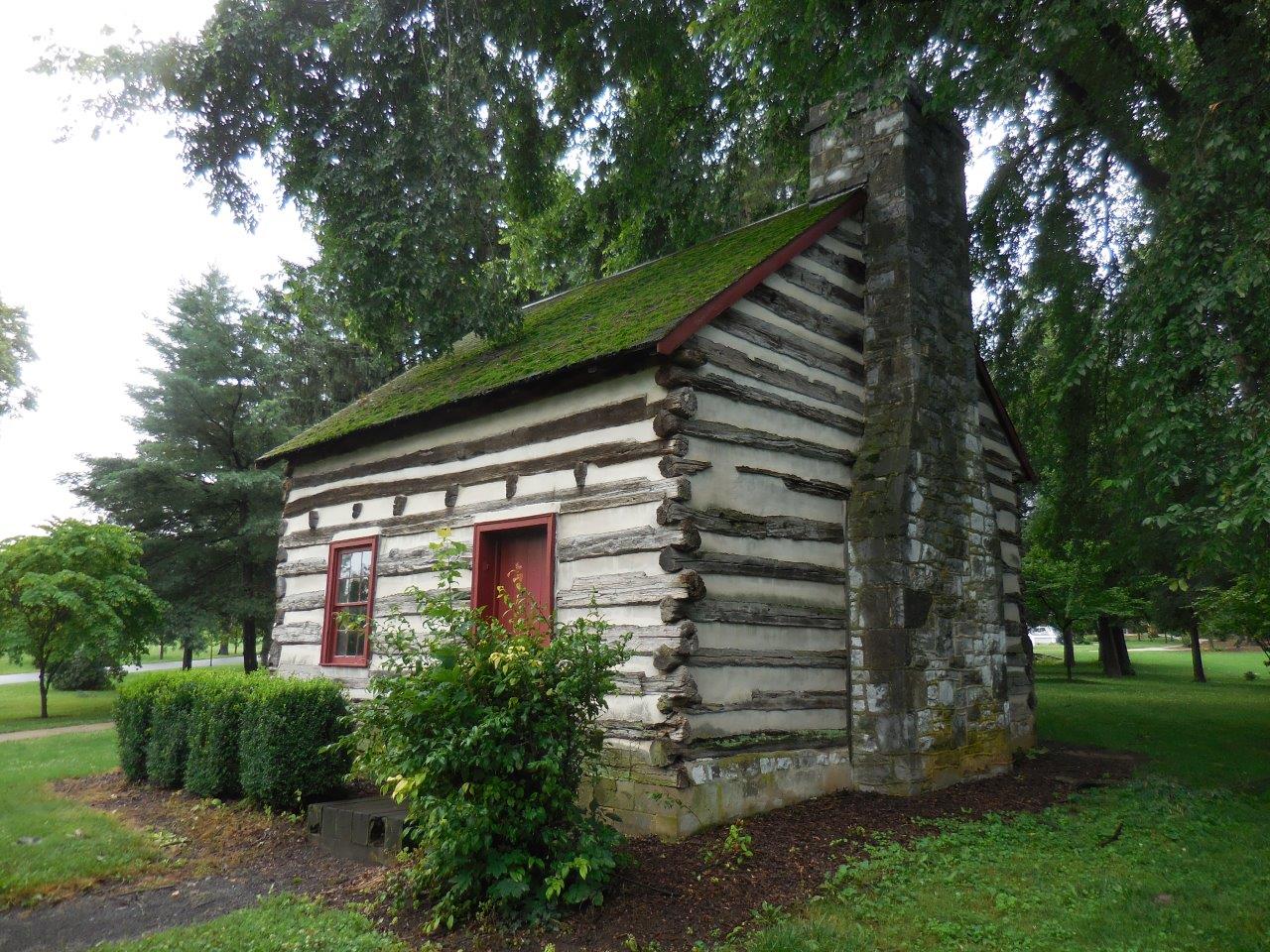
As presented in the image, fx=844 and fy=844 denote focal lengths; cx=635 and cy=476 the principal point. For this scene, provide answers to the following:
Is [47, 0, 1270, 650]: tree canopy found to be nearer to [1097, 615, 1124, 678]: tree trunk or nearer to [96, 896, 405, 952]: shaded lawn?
[96, 896, 405, 952]: shaded lawn

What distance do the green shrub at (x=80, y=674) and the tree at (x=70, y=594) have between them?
7.78 meters

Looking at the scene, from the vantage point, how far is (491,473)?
9.19m

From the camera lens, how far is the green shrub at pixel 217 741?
896 cm

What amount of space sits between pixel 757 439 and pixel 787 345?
4.01ft

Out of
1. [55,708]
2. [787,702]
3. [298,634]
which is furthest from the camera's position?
[55,708]

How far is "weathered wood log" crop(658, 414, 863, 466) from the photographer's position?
743cm

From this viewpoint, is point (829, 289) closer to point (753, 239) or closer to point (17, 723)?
point (753, 239)

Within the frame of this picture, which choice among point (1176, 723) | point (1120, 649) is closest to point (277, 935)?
point (1176, 723)

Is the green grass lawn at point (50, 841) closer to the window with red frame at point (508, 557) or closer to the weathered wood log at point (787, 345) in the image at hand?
the window with red frame at point (508, 557)

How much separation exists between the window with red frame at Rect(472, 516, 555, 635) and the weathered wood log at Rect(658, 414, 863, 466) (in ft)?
5.86

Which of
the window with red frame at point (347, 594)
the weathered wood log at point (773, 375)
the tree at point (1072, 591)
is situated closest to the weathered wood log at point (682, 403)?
the weathered wood log at point (773, 375)

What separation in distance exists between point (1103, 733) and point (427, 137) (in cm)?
1325

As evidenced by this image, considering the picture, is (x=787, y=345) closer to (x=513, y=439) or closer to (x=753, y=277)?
(x=753, y=277)

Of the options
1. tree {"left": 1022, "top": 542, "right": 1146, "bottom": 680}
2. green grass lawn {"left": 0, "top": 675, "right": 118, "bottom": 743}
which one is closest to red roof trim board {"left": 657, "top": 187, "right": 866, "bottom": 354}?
green grass lawn {"left": 0, "top": 675, "right": 118, "bottom": 743}
